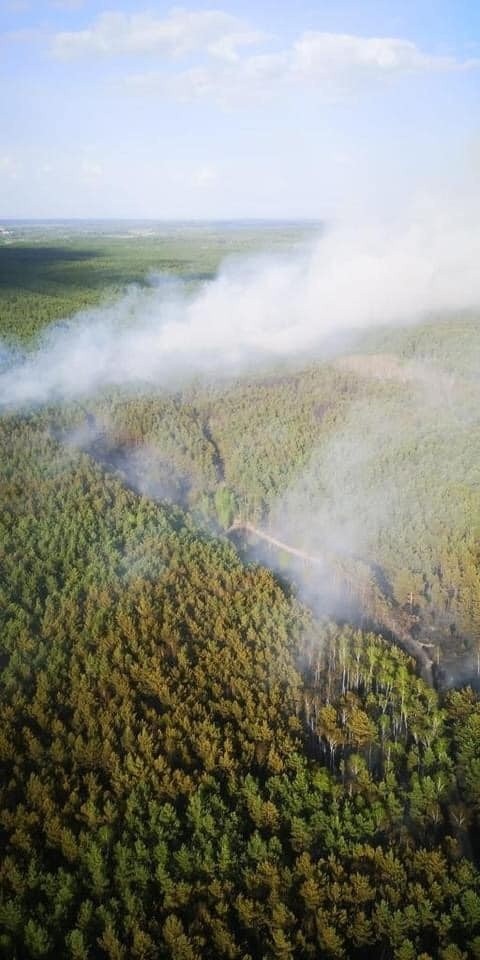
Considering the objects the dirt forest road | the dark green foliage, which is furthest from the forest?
the dirt forest road

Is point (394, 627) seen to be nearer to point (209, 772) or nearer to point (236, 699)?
point (236, 699)

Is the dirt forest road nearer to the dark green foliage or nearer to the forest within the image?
the forest

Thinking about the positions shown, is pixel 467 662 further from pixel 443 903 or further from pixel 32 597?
pixel 32 597

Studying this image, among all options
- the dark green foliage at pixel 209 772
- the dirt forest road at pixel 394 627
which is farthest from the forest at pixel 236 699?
the dirt forest road at pixel 394 627

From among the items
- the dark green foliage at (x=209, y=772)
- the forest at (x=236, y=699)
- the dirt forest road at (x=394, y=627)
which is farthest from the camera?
the dirt forest road at (x=394, y=627)

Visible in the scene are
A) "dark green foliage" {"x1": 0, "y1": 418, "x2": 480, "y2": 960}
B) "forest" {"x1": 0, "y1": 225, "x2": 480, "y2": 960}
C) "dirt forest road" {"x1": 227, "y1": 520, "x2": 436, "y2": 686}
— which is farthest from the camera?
"dirt forest road" {"x1": 227, "y1": 520, "x2": 436, "y2": 686}

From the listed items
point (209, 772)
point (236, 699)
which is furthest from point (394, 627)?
point (209, 772)

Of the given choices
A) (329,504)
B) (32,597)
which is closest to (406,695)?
(32,597)

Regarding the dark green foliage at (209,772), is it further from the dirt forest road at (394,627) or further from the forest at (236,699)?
the dirt forest road at (394,627)

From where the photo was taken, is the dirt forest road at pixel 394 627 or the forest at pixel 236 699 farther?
the dirt forest road at pixel 394 627
